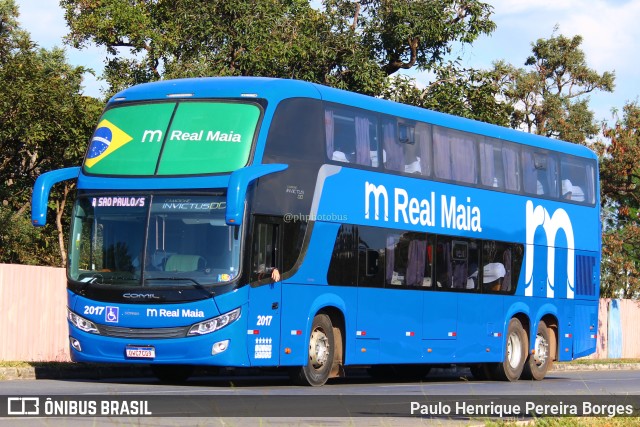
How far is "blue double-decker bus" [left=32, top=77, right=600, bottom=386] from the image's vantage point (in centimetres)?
1684

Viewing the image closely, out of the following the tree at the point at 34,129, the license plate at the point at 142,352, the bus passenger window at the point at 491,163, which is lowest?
the license plate at the point at 142,352

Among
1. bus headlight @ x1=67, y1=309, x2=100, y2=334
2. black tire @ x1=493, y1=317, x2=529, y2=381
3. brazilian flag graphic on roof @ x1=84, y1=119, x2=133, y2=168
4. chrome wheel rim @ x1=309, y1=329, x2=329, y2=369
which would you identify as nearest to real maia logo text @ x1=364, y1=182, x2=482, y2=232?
chrome wheel rim @ x1=309, y1=329, x2=329, y2=369

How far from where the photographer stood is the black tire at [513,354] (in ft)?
79.7

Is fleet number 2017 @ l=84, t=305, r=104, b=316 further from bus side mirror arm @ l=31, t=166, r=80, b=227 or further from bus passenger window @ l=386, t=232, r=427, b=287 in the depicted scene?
bus passenger window @ l=386, t=232, r=427, b=287

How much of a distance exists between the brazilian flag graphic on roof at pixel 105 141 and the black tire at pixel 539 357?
10.7 m

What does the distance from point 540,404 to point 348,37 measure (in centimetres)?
2143

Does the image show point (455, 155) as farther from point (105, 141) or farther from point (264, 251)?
point (105, 141)

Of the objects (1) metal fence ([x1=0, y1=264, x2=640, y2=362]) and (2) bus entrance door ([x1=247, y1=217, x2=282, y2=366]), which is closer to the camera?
(2) bus entrance door ([x1=247, y1=217, x2=282, y2=366])

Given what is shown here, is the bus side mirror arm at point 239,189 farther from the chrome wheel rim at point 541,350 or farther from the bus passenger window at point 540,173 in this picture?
the chrome wheel rim at point 541,350

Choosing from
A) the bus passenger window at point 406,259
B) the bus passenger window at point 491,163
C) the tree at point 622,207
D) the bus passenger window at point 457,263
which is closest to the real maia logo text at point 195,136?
the bus passenger window at point 406,259

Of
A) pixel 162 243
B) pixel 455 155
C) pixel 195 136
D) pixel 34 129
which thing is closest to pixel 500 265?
pixel 455 155

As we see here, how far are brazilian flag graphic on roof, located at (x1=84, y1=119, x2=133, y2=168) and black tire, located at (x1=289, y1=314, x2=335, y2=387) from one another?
3819mm

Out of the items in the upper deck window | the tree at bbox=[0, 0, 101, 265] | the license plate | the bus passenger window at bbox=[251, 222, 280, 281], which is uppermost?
the tree at bbox=[0, 0, 101, 265]

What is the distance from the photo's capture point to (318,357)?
61.3 feet
